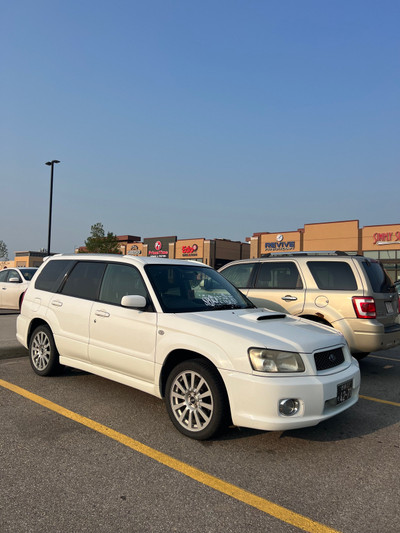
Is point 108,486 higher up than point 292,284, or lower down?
lower down

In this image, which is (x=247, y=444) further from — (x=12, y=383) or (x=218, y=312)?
(x=12, y=383)

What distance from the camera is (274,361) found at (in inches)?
142

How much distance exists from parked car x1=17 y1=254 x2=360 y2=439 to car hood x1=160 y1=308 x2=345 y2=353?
0.03 ft

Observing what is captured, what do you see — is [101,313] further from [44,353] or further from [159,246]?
[159,246]

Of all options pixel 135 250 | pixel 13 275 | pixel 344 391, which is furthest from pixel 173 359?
pixel 135 250

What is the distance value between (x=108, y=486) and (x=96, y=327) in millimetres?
2180

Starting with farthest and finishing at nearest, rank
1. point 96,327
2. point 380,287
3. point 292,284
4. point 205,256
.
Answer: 1. point 205,256
2. point 292,284
3. point 380,287
4. point 96,327

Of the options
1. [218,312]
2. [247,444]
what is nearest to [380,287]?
[218,312]

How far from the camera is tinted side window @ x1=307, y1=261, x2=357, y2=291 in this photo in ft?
21.6

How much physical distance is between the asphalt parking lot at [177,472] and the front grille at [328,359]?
703mm

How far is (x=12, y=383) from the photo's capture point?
5543 millimetres

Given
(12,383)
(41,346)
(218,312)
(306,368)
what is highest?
(218,312)

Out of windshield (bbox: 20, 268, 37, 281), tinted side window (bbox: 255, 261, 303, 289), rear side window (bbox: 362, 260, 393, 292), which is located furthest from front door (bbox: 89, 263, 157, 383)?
windshield (bbox: 20, 268, 37, 281)

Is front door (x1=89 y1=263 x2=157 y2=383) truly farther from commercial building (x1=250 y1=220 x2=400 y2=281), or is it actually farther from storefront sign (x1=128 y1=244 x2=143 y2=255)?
storefront sign (x1=128 y1=244 x2=143 y2=255)
